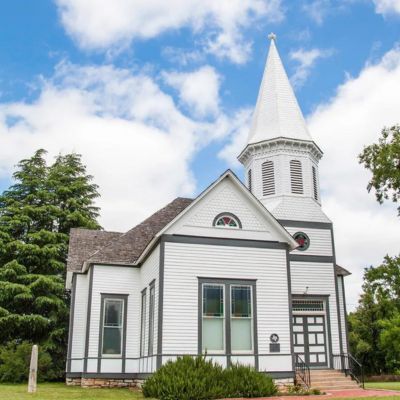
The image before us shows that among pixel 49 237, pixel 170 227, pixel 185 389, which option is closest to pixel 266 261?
pixel 170 227

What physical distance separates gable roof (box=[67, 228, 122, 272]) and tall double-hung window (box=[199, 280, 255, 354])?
828 cm

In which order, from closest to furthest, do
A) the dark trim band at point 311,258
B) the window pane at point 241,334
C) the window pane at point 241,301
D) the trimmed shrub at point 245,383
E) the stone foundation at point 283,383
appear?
the trimmed shrub at point 245,383 < the stone foundation at point 283,383 < the window pane at point 241,334 < the window pane at point 241,301 < the dark trim band at point 311,258

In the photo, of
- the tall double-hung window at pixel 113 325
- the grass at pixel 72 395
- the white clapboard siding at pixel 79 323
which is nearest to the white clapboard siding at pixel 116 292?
the tall double-hung window at pixel 113 325

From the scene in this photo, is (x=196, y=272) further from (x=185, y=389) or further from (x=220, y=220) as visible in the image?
(x=185, y=389)

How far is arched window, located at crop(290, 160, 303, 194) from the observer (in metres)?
22.9

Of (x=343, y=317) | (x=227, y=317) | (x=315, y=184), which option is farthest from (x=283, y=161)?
(x=227, y=317)

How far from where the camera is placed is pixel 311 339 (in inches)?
810

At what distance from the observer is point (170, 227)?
56.0 feet

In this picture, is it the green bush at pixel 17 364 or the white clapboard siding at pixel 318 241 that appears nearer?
the white clapboard siding at pixel 318 241

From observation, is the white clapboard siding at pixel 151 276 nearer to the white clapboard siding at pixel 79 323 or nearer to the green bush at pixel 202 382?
the green bush at pixel 202 382

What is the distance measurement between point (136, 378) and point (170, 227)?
6.77 metres

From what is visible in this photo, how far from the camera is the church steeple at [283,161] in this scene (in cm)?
2266

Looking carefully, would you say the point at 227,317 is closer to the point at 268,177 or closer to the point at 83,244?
the point at 268,177

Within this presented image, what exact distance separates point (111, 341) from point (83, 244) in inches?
249
